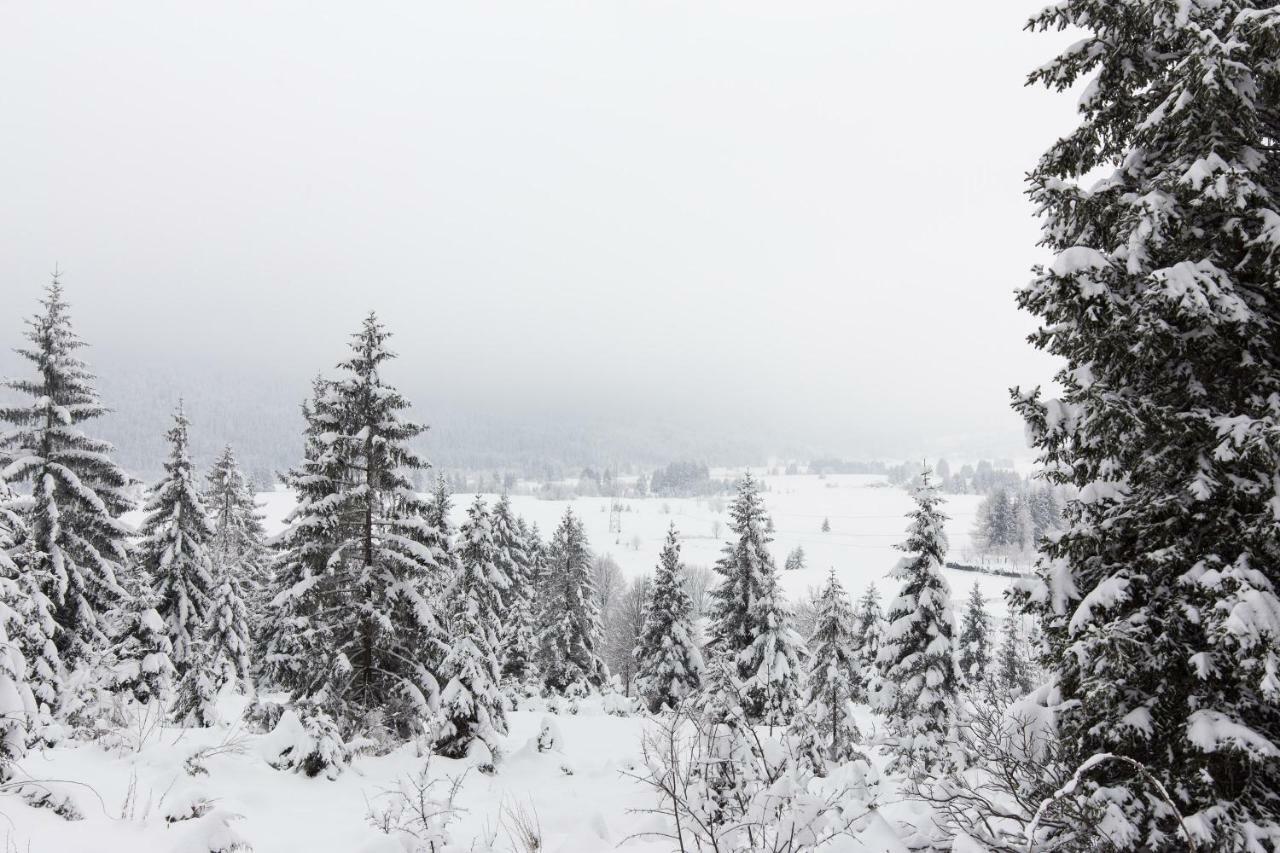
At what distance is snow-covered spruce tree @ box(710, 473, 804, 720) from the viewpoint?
952 inches

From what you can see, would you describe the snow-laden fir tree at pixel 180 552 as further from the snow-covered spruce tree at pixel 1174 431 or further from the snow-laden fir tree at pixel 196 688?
the snow-covered spruce tree at pixel 1174 431

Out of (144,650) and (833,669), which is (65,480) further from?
(833,669)

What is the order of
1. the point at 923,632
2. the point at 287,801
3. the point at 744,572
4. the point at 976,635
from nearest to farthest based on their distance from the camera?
the point at 287,801
the point at 923,632
the point at 744,572
the point at 976,635

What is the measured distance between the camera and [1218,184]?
4.83m

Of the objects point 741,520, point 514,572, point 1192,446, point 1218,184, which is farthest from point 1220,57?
point 514,572

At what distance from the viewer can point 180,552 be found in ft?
66.4

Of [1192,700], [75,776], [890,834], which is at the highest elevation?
[1192,700]

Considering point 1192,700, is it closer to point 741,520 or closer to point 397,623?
point 397,623

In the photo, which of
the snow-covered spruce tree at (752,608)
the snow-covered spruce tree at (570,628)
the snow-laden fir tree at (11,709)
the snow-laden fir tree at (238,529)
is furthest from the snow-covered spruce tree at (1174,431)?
the snow-laden fir tree at (238,529)

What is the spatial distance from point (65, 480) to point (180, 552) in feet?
13.3

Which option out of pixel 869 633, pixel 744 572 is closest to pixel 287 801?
pixel 744 572

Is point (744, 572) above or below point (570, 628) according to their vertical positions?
above

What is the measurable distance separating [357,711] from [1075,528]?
1403 centimetres

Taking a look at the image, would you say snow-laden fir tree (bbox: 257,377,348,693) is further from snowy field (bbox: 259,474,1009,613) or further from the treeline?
snowy field (bbox: 259,474,1009,613)
